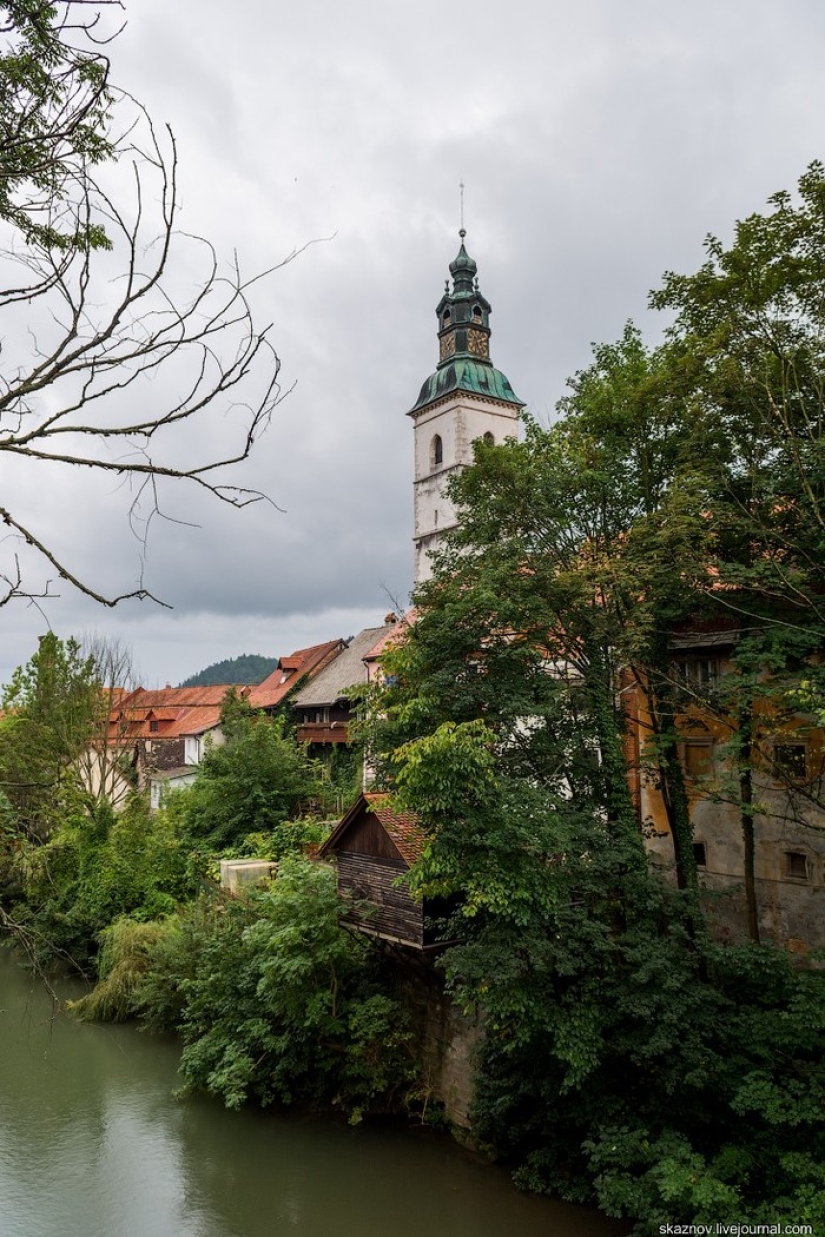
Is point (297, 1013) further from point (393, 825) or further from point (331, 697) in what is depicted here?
point (331, 697)

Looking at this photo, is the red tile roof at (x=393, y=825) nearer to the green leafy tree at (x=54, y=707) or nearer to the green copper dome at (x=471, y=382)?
the green leafy tree at (x=54, y=707)

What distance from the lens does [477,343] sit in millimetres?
45250

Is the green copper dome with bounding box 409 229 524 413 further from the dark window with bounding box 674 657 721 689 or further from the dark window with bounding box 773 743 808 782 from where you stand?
the dark window with bounding box 773 743 808 782

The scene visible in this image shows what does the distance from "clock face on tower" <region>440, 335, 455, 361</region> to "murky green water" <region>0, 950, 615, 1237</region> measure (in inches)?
1536

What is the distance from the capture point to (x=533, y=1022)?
1160 cm

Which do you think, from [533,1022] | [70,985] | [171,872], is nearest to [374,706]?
[533,1022]

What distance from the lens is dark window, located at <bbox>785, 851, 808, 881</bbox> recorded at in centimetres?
1499

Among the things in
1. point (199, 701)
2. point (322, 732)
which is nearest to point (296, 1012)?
point (322, 732)

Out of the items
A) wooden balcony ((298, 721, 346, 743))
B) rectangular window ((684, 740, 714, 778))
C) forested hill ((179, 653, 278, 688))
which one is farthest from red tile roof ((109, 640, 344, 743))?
forested hill ((179, 653, 278, 688))

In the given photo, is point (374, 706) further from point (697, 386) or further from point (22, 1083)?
point (22, 1083)

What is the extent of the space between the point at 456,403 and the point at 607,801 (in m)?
33.2

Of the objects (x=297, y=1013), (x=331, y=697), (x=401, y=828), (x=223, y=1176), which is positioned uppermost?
(x=331, y=697)

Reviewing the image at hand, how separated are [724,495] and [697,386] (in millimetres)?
1821

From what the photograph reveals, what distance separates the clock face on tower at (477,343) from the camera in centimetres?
4500
